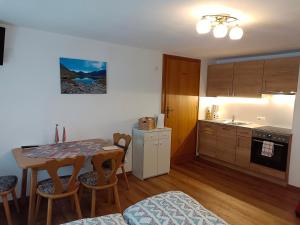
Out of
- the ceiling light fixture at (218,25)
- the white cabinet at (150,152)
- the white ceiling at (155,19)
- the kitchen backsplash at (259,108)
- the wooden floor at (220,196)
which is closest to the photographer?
the white ceiling at (155,19)

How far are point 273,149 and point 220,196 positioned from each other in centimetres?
131

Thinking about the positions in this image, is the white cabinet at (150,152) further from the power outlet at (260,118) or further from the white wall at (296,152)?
the white wall at (296,152)

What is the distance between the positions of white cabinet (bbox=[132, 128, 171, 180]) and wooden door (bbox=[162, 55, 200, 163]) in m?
0.58

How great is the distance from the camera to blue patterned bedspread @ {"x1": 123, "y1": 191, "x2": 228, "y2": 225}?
5.32 feet

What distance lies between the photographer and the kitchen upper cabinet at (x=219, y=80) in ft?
15.3

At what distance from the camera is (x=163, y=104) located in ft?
14.5

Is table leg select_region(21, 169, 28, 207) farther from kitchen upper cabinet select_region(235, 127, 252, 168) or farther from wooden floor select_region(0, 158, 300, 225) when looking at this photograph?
kitchen upper cabinet select_region(235, 127, 252, 168)

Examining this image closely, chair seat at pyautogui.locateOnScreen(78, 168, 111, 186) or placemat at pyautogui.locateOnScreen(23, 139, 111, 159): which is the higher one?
placemat at pyautogui.locateOnScreen(23, 139, 111, 159)

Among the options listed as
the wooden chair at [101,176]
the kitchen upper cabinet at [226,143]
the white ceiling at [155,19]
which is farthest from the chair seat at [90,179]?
the kitchen upper cabinet at [226,143]

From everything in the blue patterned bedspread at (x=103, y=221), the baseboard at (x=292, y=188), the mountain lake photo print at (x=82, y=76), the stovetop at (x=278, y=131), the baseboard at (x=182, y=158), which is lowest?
the baseboard at (x=292, y=188)

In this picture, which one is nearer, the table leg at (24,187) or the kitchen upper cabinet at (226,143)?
the table leg at (24,187)

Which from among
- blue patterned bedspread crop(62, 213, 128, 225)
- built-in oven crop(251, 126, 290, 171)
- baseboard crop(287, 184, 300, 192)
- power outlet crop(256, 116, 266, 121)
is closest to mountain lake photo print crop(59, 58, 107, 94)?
blue patterned bedspread crop(62, 213, 128, 225)

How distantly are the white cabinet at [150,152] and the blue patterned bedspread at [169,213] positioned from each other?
1870 mm

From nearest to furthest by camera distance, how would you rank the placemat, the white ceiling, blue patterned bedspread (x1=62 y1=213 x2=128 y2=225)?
blue patterned bedspread (x1=62 y1=213 x2=128 y2=225) → the white ceiling → the placemat
